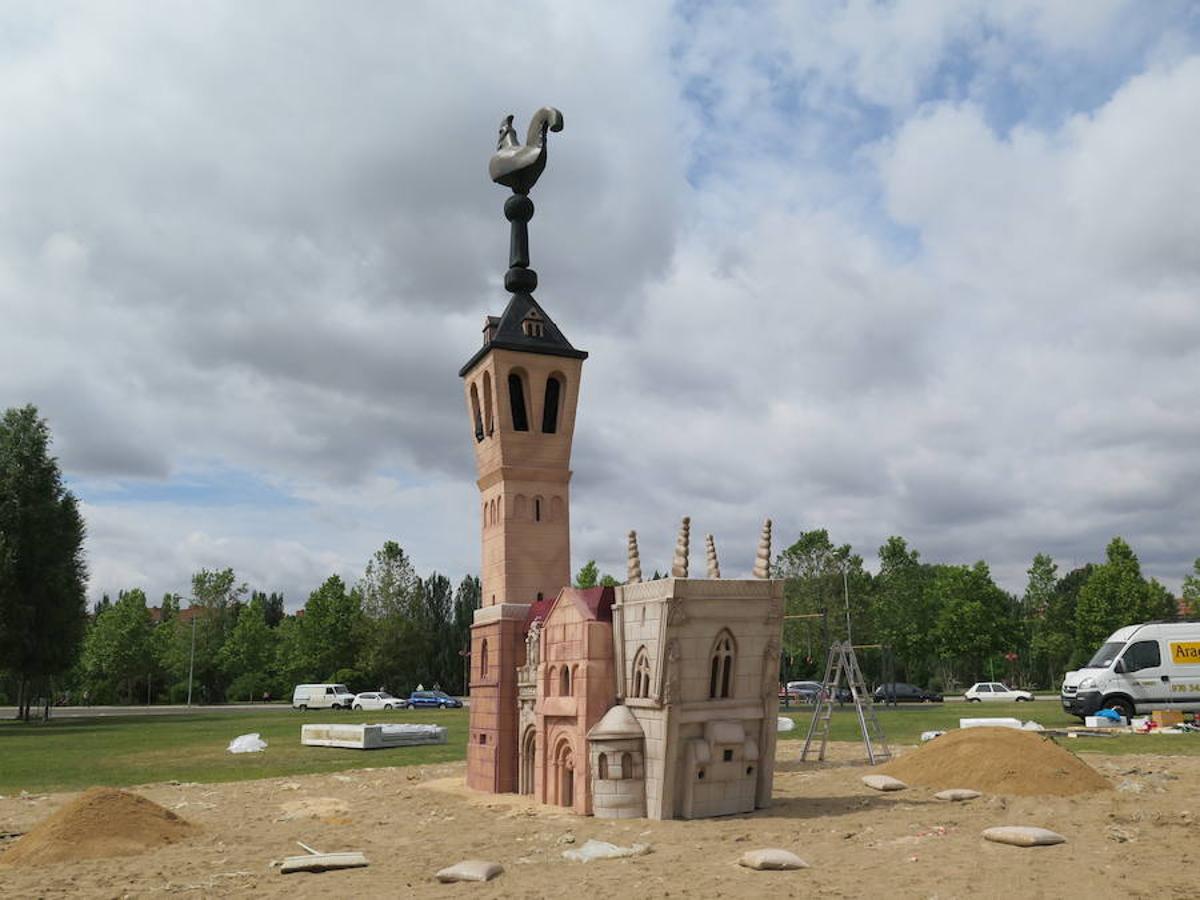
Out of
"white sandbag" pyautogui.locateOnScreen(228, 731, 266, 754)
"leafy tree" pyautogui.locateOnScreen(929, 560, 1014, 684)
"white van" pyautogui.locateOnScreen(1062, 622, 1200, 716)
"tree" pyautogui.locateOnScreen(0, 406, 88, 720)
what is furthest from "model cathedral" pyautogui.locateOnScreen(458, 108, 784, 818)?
"leafy tree" pyautogui.locateOnScreen(929, 560, 1014, 684)

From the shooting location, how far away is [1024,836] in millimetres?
15992

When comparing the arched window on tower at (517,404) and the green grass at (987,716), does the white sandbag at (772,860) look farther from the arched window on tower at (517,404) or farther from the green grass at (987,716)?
the green grass at (987,716)

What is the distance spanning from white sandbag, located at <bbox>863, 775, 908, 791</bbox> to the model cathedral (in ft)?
10.6

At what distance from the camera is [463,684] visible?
97.8 m

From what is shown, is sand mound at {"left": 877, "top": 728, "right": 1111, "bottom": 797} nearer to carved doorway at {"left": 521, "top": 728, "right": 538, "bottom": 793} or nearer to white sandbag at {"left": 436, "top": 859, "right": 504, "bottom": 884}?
carved doorway at {"left": 521, "top": 728, "right": 538, "bottom": 793}

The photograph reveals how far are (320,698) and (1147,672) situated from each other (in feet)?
182

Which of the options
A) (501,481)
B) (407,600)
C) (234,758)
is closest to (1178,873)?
(501,481)

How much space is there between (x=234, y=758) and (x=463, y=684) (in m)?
64.9

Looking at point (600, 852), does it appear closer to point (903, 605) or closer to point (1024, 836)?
point (1024, 836)

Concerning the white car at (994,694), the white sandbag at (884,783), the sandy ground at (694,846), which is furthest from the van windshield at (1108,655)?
the white car at (994,694)

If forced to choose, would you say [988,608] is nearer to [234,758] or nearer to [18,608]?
[234,758]

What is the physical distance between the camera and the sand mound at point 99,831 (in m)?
17.4

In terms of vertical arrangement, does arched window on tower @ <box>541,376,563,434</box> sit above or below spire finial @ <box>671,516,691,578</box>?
above

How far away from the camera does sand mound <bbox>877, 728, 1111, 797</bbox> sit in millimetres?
20922
